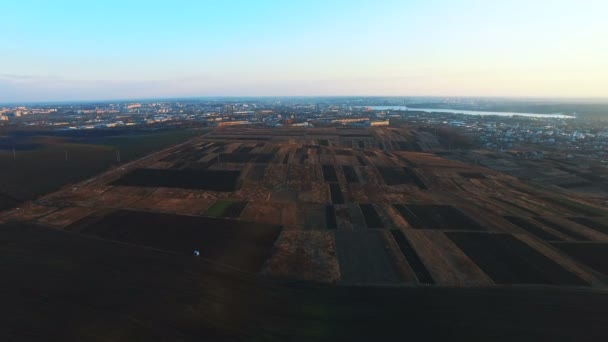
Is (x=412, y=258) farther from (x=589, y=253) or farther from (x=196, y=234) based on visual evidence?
(x=196, y=234)

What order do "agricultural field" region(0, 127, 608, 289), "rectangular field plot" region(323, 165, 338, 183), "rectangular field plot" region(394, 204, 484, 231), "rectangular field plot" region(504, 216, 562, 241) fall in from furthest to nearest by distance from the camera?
"rectangular field plot" region(323, 165, 338, 183) < "rectangular field plot" region(394, 204, 484, 231) < "rectangular field plot" region(504, 216, 562, 241) < "agricultural field" region(0, 127, 608, 289)

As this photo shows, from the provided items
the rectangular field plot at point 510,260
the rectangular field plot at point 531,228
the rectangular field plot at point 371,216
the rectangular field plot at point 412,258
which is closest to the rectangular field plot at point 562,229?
the rectangular field plot at point 531,228

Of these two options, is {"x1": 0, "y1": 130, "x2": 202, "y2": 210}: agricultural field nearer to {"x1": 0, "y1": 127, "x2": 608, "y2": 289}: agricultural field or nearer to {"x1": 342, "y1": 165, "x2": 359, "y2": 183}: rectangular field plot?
{"x1": 0, "y1": 127, "x2": 608, "y2": 289}: agricultural field

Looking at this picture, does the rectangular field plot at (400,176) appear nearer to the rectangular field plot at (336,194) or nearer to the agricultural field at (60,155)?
the rectangular field plot at (336,194)

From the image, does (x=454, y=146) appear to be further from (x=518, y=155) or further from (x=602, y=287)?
(x=602, y=287)

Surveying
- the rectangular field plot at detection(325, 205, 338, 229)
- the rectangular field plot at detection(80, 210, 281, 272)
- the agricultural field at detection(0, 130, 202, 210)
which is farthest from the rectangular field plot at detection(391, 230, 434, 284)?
the agricultural field at detection(0, 130, 202, 210)

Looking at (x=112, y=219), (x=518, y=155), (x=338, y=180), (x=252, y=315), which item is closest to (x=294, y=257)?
(x=252, y=315)
